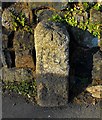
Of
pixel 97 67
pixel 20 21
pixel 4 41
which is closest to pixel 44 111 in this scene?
pixel 97 67

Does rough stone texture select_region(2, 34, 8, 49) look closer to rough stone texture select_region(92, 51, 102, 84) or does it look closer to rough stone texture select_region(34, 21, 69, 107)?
rough stone texture select_region(34, 21, 69, 107)

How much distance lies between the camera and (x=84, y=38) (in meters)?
6.45

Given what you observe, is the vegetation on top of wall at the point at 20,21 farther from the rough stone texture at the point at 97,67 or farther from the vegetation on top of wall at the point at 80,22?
the rough stone texture at the point at 97,67

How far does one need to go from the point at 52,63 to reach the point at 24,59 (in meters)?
0.61

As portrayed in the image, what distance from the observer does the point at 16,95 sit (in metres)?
6.66

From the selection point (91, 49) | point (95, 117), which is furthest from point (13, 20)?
point (95, 117)

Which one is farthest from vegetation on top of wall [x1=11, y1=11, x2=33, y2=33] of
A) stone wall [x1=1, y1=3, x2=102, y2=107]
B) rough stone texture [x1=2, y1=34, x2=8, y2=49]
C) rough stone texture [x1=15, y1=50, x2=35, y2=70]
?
rough stone texture [x1=15, y1=50, x2=35, y2=70]

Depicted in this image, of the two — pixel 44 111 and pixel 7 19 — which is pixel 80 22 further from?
pixel 44 111

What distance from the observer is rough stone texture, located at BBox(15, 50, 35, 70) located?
6.51 m

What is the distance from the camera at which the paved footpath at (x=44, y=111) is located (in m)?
6.30

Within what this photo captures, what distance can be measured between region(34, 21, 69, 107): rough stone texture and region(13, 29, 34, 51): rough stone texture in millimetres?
378

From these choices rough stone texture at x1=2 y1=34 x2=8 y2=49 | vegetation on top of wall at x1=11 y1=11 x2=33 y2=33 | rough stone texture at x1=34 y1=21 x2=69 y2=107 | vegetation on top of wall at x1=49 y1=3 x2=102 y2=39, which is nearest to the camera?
rough stone texture at x1=34 y1=21 x2=69 y2=107

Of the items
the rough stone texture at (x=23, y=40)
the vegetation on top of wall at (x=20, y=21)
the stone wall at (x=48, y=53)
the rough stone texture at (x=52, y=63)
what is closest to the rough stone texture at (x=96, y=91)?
the stone wall at (x=48, y=53)

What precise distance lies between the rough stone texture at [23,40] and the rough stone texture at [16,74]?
0.42 metres
